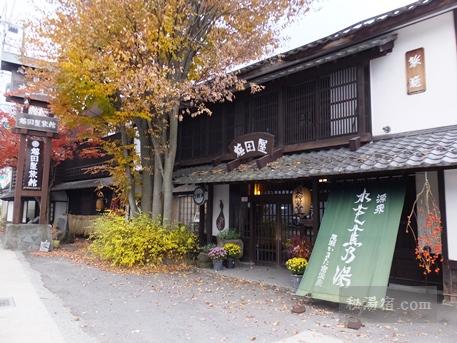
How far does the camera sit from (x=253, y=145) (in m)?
12.9

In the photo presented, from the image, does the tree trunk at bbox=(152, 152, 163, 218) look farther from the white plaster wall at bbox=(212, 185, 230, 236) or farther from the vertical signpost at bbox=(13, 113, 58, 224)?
the vertical signpost at bbox=(13, 113, 58, 224)

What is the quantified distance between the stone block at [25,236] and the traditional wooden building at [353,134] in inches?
346

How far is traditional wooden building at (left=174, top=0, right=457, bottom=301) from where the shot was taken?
862 cm

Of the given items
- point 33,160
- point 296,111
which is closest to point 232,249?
point 296,111

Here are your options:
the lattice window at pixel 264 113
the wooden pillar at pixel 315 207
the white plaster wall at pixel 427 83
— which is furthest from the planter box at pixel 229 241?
the white plaster wall at pixel 427 83

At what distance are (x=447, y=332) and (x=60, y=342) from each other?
21.7 feet

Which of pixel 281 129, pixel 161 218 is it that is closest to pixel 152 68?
pixel 281 129

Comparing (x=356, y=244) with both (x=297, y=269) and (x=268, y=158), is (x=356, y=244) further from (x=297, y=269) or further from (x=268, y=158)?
(x=268, y=158)

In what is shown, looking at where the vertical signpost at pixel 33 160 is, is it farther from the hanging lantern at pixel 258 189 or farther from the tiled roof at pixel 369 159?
the hanging lantern at pixel 258 189

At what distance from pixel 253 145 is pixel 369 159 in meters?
4.78

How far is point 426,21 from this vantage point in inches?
380

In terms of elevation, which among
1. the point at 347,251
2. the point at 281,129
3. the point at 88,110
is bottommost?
the point at 347,251

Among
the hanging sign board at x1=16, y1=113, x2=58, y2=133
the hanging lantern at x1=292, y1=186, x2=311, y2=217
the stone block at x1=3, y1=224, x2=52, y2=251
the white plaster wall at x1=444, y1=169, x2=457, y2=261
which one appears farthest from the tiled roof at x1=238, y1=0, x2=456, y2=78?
the stone block at x1=3, y1=224, x2=52, y2=251

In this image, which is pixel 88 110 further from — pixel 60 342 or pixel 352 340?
pixel 352 340
